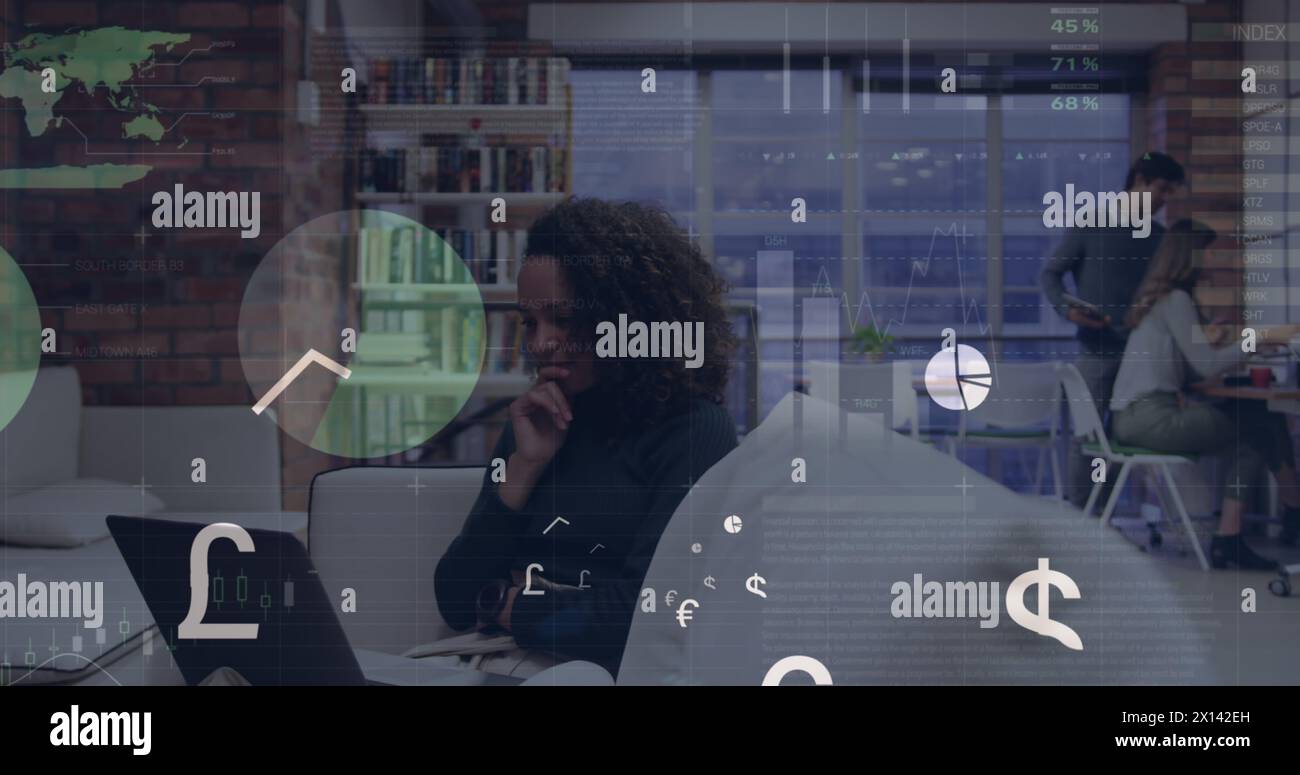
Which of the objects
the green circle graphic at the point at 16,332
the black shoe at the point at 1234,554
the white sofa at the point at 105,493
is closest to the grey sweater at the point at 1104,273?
the black shoe at the point at 1234,554

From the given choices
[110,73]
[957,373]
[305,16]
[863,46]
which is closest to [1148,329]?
[957,373]

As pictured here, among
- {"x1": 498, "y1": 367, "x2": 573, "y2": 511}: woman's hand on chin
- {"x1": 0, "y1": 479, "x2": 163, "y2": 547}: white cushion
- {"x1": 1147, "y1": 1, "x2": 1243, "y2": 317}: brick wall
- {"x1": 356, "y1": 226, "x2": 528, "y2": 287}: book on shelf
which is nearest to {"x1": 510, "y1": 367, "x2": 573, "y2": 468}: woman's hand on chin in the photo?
{"x1": 498, "y1": 367, "x2": 573, "y2": 511}: woman's hand on chin

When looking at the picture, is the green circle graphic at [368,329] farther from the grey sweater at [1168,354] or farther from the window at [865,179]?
the grey sweater at [1168,354]

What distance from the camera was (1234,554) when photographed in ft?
3.45

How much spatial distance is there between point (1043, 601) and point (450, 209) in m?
0.89

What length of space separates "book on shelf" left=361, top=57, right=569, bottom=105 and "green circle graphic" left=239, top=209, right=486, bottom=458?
155 mm

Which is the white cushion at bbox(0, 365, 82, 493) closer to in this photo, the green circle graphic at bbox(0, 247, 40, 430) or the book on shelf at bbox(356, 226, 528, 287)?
the green circle graphic at bbox(0, 247, 40, 430)

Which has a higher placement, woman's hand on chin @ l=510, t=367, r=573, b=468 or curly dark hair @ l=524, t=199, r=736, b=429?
curly dark hair @ l=524, t=199, r=736, b=429

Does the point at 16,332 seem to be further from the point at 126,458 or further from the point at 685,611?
the point at 685,611

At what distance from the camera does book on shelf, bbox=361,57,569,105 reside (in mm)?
1042

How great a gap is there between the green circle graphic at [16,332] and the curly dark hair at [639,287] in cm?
64

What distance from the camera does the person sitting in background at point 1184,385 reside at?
1052 millimetres
